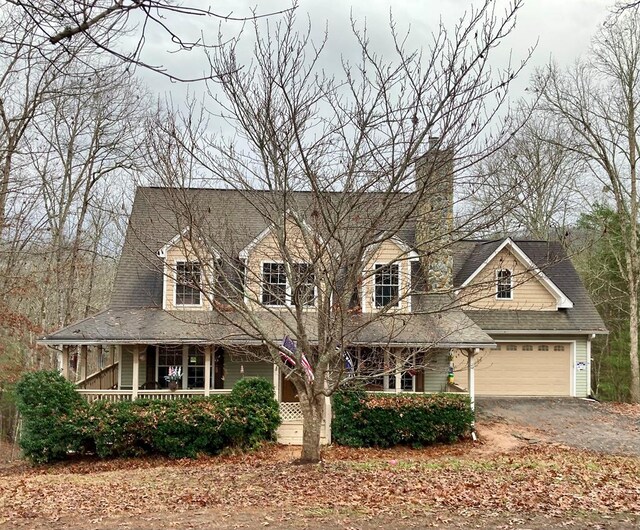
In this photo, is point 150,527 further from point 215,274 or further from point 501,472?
point 501,472

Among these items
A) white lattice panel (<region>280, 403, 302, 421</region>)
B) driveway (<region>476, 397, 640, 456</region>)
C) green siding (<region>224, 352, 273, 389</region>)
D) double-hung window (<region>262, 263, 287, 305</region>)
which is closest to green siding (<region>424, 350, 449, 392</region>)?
driveway (<region>476, 397, 640, 456</region>)

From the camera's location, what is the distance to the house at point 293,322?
45.5 feet

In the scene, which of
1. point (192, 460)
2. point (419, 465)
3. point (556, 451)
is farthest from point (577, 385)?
point (192, 460)

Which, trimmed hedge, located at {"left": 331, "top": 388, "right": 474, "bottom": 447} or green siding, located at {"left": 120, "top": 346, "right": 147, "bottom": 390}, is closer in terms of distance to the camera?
trimmed hedge, located at {"left": 331, "top": 388, "right": 474, "bottom": 447}

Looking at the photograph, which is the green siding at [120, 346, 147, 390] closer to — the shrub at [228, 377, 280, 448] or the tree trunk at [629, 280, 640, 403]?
the shrub at [228, 377, 280, 448]

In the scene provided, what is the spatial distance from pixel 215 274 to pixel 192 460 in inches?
249

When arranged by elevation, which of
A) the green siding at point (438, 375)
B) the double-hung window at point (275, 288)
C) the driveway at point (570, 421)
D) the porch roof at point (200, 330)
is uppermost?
the double-hung window at point (275, 288)

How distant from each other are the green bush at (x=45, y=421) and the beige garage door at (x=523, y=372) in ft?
43.2

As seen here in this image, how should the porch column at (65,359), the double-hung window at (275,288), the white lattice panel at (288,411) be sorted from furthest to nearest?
the porch column at (65,359) < the white lattice panel at (288,411) < the double-hung window at (275,288)

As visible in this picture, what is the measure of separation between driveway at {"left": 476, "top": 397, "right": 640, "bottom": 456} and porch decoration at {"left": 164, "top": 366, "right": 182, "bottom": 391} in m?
8.23

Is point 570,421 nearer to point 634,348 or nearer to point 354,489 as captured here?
point 634,348

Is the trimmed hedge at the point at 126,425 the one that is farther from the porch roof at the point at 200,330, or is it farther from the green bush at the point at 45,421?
the porch roof at the point at 200,330

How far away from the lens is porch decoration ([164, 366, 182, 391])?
55.6 ft

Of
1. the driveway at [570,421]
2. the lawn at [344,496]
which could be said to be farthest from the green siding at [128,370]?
the driveway at [570,421]
